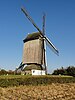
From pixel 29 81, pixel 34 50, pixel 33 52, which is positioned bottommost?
pixel 29 81

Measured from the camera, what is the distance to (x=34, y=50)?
4684cm

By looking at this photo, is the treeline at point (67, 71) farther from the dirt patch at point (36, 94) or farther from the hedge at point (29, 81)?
the dirt patch at point (36, 94)

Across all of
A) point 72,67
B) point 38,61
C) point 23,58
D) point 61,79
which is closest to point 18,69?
point 23,58

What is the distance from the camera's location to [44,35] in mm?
46844

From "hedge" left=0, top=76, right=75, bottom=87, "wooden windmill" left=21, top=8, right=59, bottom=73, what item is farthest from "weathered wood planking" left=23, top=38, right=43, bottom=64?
"hedge" left=0, top=76, right=75, bottom=87

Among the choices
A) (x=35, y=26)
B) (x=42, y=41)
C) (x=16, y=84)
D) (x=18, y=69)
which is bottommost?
(x=16, y=84)

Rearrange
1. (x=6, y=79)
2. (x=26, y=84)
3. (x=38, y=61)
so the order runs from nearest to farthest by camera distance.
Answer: (x=6, y=79)
(x=26, y=84)
(x=38, y=61)

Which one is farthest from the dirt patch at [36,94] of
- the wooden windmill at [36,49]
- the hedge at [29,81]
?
the wooden windmill at [36,49]

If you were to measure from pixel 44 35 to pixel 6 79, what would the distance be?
20.6m

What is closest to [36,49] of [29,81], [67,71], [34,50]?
[34,50]

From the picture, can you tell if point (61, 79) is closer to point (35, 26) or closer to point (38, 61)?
point (38, 61)

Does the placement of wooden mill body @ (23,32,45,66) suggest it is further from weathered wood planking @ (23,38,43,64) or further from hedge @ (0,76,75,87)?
A: hedge @ (0,76,75,87)

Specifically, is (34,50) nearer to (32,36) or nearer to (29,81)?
(32,36)

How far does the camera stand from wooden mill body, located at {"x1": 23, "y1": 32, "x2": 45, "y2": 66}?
4557cm
